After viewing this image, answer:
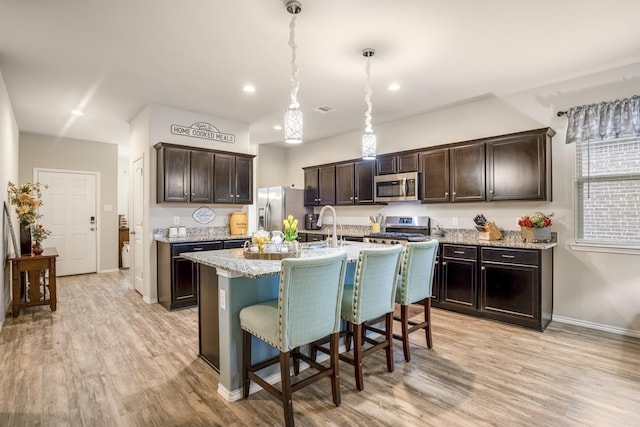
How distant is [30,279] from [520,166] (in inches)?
234

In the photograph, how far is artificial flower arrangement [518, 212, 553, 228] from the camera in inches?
145

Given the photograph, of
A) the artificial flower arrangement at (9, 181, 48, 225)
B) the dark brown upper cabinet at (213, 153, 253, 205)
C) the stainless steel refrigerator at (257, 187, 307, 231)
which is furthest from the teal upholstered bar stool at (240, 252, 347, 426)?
the stainless steel refrigerator at (257, 187, 307, 231)

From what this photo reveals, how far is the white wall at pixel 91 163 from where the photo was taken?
6113 millimetres

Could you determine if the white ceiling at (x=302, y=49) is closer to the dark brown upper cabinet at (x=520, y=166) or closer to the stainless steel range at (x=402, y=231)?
the dark brown upper cabinet at (x=520, y=166)

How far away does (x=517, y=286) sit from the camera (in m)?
3.57

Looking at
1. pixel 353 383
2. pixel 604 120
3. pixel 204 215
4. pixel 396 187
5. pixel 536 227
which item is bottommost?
pixel 353 383

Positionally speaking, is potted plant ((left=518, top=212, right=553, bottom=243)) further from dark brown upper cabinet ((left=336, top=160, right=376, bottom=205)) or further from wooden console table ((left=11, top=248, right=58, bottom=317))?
wooden console table ((left=11, top=248, right=58, bottom=317))

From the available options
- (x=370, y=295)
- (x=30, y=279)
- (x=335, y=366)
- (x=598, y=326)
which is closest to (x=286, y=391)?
(x=335, y=366)

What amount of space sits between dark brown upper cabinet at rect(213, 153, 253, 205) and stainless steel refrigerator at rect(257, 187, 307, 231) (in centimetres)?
107

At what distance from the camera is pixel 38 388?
2371mm

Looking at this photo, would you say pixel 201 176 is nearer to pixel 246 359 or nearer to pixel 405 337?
pixel 246 359

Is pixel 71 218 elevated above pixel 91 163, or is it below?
below

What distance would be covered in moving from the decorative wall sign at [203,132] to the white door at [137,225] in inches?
27.4

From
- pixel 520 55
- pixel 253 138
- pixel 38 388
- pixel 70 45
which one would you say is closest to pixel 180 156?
pixel 70 45
